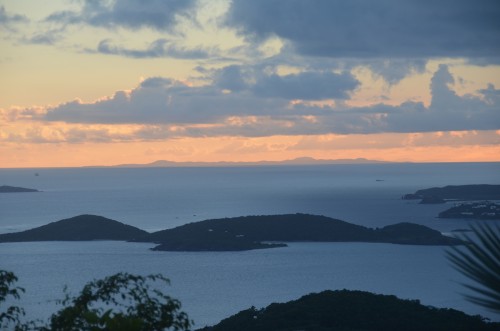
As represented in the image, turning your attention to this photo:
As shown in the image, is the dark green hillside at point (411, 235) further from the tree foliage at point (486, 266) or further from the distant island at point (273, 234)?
the tree foliage at point (486, 266)

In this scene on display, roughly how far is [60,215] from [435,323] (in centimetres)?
12005

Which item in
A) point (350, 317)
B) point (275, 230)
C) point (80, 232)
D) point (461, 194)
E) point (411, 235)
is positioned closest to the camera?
point (350, 317)

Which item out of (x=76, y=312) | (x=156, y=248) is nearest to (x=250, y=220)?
(x=156, y=248)

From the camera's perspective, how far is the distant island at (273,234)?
101m

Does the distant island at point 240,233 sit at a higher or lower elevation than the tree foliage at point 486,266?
higher

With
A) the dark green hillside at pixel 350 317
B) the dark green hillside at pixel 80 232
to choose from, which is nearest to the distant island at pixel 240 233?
the dark green hillside at pixel 80 232

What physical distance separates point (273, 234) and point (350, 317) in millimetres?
66829

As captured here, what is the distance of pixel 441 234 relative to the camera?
104m

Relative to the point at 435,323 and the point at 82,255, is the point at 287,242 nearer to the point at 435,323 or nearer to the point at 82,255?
the point at 82,255

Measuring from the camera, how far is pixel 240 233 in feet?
348

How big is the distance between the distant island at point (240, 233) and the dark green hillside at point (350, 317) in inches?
2164

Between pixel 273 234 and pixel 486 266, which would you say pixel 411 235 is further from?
pixel 486 266

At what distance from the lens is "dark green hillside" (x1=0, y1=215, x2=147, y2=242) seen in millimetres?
106938

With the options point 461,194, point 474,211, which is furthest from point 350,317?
point 461,194
